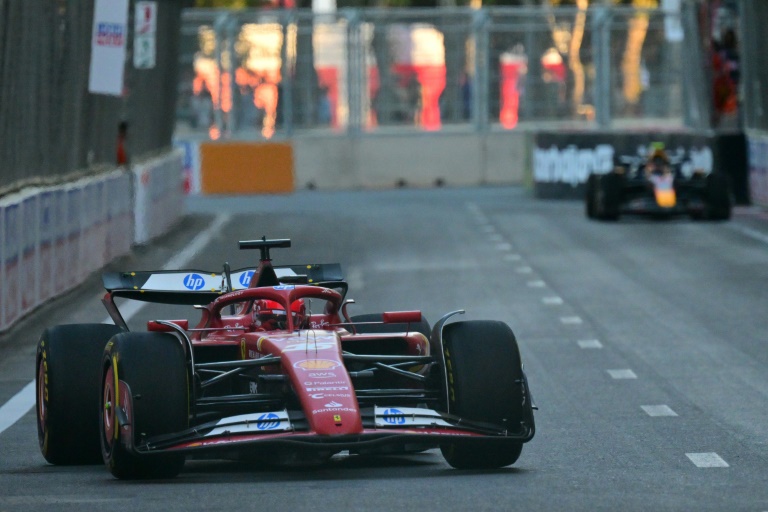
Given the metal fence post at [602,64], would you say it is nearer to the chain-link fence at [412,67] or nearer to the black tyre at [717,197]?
the chain-link fence at [412,67]

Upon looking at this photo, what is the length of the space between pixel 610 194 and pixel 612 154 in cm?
611

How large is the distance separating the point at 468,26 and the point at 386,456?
115ft

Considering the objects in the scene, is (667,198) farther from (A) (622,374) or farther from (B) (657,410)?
(B) (657,410)

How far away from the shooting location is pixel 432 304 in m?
18.1

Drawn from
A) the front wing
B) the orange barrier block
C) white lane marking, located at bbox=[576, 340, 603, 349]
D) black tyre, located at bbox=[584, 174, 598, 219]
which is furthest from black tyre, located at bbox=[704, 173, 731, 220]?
the front wing

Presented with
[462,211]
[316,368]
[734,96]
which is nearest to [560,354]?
[316,368]

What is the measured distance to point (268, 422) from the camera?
27.1 ft

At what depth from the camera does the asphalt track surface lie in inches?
314

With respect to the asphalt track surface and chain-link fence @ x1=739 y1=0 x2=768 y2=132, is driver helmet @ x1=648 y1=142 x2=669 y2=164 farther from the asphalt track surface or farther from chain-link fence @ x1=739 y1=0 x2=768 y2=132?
chain-link fence @ x1=739 y1=0 x2=768 y2=132

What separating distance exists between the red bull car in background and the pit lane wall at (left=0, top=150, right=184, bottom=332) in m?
→ 7.16

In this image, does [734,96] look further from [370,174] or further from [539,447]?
[539,447]

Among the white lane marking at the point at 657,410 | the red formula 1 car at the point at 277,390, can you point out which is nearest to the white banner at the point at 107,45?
the white lane marking at the point at 657,410

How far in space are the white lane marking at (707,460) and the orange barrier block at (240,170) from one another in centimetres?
3214

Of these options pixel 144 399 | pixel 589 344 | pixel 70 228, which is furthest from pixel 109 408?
pixel 70 228
